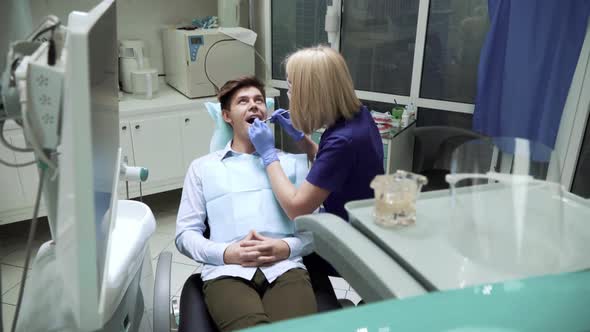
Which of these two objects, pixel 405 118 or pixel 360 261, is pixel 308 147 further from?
pixel 405 118

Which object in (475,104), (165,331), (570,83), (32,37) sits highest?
(32,37)

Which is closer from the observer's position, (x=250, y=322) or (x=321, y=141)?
(x=250, y=322)

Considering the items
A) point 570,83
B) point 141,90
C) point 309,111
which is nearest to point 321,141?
point 309,111

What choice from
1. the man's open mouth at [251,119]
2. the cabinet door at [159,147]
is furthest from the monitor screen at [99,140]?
the cabinet door at [159,147]

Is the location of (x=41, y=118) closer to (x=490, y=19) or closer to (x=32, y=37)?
(x=32, y=37)

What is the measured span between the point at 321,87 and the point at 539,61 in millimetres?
1058

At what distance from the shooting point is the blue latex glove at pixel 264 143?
5.57 feet

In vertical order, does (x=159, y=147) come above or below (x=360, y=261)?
below

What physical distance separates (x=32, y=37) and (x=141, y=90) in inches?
88.6

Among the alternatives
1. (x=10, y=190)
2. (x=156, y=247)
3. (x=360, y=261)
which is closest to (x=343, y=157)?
(x=360, y=261)

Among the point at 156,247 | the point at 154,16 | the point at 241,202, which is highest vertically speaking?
the point at 154,16

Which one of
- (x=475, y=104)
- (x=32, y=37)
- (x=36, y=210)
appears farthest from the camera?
(x=475, y=104)

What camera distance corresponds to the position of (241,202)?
5.37 ft

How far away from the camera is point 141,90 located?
9.68 feet
